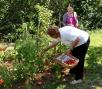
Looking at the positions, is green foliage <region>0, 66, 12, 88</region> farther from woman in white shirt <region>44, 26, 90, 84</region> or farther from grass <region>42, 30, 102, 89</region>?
woman in white shirt <region>44, 26, 90, 84</region>

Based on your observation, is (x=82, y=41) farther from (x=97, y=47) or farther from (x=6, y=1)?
(x=6, y=1)

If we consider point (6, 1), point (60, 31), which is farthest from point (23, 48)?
point (6, 1)

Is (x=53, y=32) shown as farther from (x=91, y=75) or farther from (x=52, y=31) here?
(x=91, y=75)

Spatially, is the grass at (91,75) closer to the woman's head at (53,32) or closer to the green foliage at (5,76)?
the green foliage at (5,76)

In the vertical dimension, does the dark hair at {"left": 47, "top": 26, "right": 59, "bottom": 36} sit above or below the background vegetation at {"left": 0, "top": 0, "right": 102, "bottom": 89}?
above

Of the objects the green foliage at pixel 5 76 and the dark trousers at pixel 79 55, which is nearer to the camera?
the green foliage at pixel 5 76

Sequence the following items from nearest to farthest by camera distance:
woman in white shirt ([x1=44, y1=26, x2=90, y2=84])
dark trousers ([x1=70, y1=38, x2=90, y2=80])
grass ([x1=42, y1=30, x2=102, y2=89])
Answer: woman in white shirt ([x1=44, y1=26, x2=90, y2=84])
dark trousers ([x1=70, y1=38, x2=90, y2=80])
grass ([x1=42, y1=30, x2=102, y2=89])

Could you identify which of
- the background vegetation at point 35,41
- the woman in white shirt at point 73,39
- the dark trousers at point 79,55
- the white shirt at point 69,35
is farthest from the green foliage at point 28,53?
the dark trousers at point 79,55

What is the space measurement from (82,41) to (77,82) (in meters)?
1.12

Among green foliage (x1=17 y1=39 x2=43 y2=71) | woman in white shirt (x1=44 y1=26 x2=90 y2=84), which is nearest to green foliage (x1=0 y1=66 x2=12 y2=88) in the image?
green foliage (x1=17 y1=39 x2=43 y2=71)

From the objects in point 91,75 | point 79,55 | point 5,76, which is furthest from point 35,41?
point 91,75

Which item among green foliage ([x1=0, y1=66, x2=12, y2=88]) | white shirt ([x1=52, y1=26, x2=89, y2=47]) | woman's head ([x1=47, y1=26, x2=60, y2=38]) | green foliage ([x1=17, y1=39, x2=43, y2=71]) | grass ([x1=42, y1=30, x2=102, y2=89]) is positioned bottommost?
grass ([x1=42, y1=30, x2=102, y2=89])

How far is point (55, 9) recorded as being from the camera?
15.8 meters

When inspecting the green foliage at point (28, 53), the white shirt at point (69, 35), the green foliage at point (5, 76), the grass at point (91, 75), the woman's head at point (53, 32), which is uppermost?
the woman's head at point (53, 32)
